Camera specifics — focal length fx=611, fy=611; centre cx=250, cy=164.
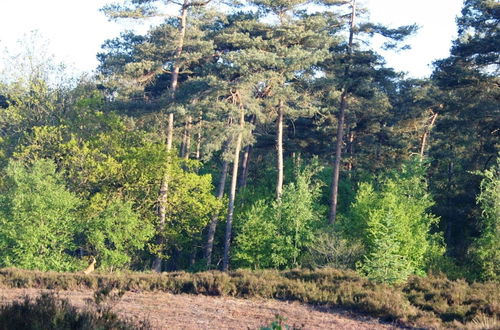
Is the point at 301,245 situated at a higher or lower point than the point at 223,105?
lower

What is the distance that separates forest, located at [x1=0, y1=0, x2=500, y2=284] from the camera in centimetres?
2933

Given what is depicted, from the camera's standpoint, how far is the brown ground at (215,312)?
12.4m

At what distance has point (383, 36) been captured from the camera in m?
32.6

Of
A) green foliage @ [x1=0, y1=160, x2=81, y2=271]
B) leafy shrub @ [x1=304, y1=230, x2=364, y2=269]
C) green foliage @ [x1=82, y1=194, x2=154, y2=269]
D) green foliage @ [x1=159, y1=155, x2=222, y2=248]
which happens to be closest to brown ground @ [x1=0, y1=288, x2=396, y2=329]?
leafy shrub @ [x1=304, y1=230, x2=364, y2=269]

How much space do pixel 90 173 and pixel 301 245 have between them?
12072 millimetres

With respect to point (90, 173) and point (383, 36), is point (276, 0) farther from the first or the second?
point (90, 173)

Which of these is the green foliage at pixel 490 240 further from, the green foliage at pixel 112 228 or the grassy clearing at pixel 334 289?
the green foliage at pixel 112 228

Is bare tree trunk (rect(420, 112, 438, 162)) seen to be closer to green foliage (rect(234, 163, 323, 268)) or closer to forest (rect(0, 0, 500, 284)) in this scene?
forest (rect(0, 0, 500, 284))

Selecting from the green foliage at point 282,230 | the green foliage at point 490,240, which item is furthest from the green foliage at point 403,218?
Result: the green foliage at point 490,240

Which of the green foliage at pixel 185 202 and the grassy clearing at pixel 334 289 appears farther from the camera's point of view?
the green foliage at pixel 185 202

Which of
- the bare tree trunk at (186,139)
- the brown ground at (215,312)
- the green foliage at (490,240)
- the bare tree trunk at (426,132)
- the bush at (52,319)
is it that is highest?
the bare tree trunk at (426,132)

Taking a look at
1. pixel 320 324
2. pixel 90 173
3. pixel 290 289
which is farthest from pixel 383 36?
pixel 320 324

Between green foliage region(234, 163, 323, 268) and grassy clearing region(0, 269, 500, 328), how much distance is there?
11739 millimetres

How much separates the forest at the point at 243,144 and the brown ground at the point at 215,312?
1178 cm
